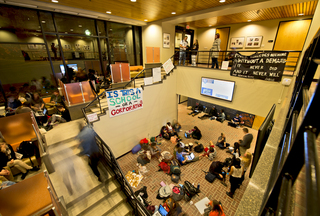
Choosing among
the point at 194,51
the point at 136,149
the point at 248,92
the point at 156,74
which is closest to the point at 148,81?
the point at 156,74

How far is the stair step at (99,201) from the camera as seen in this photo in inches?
148

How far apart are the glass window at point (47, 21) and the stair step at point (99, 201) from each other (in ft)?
25.5

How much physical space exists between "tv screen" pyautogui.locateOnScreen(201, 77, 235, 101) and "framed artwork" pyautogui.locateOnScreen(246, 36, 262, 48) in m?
5.62

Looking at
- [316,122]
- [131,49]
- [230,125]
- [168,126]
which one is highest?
[131,49]

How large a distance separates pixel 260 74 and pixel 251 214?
6063 mm

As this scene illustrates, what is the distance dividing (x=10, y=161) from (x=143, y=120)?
203 inches

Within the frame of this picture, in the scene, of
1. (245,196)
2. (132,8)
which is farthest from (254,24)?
(245,196)

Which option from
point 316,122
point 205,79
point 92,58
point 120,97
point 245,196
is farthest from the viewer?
point 92,58

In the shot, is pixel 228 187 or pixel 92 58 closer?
pixel 228 187

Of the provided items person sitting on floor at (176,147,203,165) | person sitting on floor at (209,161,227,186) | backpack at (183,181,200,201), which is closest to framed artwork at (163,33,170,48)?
person sitting on floor at (176,147,203,165)

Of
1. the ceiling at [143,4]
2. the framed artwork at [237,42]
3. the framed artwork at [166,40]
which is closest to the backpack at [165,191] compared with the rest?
the ceiling at [143,4]

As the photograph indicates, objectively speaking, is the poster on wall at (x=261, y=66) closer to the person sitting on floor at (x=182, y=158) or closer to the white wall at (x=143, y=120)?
the white wall at (x=143, y=120)

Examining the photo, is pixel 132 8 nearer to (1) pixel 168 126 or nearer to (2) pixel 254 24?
(1) pixel 168 126

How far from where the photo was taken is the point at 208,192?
5.33 m
